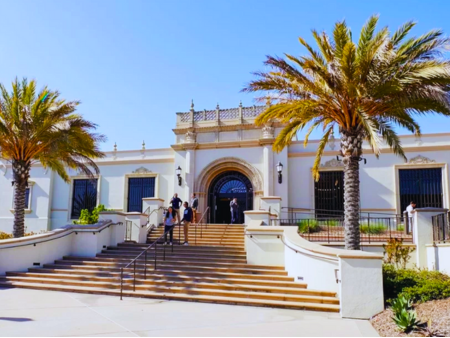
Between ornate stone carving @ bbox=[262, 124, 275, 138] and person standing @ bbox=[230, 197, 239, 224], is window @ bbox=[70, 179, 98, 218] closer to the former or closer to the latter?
person standing @ bbox=[230, 197, 239, 224]

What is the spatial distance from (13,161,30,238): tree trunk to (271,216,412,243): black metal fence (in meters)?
9.56

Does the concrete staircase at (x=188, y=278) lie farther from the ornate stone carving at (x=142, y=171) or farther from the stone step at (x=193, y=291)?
the ornate stone carving at (x=142, y=171)

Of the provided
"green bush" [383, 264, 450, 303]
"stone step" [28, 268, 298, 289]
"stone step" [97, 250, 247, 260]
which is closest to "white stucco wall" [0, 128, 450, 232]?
"stone step" [97, 250, 247, 260]

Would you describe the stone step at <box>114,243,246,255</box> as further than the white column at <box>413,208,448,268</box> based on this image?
Yes

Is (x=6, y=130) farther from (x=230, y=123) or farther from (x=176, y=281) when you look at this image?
(x=230, y=123)

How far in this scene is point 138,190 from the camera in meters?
22.6

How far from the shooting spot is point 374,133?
9984mm

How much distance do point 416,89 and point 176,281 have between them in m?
8.30

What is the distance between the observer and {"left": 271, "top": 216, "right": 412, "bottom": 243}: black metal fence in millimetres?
14039

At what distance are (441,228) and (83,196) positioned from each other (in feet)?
62.6

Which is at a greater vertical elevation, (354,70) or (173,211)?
(354,70)

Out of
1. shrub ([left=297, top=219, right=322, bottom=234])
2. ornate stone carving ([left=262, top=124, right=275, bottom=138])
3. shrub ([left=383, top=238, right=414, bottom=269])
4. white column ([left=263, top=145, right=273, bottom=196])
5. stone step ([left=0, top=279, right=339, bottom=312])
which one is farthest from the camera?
ornate stone carving ([left=262, top=124, right=275, bottom=138])

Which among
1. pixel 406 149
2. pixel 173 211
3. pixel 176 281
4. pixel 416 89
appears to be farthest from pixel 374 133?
pixel 406 149

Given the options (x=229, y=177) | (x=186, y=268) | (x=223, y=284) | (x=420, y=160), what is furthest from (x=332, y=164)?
(x=223, y=284)
